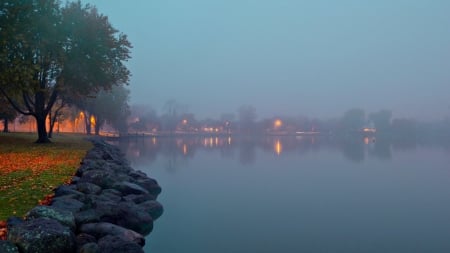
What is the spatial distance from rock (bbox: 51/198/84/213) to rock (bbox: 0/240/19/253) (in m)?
3.15

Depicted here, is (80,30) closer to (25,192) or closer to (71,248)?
(25,192)

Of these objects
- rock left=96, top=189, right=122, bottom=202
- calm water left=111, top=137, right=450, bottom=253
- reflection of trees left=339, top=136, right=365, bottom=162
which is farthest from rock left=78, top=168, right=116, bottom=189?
reflection of trees left=339, top=136, right=365, bottom=162

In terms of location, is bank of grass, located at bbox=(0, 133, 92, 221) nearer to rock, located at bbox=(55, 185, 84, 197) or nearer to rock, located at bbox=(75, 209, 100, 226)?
rock, located at bbox=(55, 185, 84, 197)

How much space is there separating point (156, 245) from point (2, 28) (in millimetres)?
18401

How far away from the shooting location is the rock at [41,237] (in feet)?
23.0

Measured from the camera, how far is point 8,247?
21.6 feet

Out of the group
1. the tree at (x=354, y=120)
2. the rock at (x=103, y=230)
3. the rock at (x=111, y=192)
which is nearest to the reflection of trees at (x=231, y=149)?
the rock at (x=111, y=192)

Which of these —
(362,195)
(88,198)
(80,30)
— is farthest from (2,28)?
(362,195)

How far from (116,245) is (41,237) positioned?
→ 1481 millimetres

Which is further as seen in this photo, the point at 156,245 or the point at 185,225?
the point at 185,225

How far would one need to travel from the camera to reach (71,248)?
7770 mm

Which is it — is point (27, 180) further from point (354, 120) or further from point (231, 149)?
point (354, 120)

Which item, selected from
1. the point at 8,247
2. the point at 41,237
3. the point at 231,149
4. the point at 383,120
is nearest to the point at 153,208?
the point at 41,237

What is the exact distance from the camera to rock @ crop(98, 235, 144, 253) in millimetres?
7977
